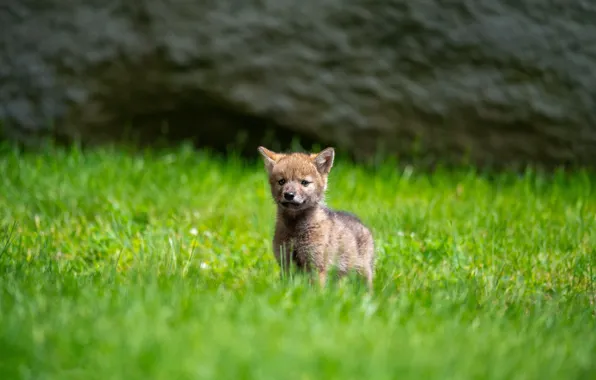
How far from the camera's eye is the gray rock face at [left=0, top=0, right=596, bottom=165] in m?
7.60

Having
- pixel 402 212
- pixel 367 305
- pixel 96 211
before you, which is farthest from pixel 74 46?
pixel 367 305

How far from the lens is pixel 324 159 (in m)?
4.92

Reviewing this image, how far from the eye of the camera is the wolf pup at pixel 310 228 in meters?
4.64

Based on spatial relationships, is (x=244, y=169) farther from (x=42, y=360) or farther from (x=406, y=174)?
(x=42, y=360)

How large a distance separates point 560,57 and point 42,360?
595cm

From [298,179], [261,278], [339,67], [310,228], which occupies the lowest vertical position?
[261,278]

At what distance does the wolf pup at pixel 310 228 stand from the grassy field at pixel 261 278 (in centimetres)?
19

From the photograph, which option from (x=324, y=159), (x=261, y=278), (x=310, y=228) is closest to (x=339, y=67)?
(x=324, y=159)

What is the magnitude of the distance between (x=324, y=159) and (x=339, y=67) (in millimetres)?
2928

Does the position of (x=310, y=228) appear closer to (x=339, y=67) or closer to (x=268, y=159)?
(x=268, y=159)

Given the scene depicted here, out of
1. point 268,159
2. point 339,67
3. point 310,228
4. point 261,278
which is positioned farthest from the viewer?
point 339,67

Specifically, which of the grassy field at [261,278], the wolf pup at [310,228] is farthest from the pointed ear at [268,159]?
the grassy field at [261,278]

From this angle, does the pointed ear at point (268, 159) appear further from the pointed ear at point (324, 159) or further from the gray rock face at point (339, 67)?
the gray rock face at point (339, 67)

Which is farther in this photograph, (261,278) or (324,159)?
(324,159)
